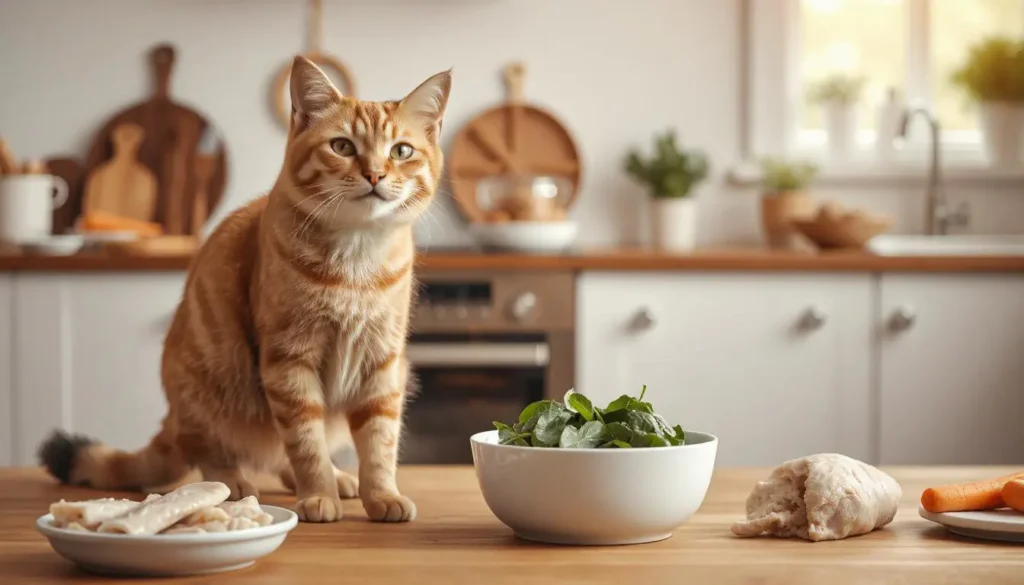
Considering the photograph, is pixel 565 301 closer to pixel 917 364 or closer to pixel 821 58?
pixel 917 364

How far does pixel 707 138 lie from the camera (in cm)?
351

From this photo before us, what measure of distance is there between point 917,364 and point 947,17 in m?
1.26

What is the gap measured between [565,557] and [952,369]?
85.5 inches

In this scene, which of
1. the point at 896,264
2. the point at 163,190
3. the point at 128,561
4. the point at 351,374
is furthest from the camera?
the point at 163,190

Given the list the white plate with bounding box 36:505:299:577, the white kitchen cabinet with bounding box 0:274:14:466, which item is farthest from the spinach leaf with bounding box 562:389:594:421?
the white kitchen cabinet with bounding box 0:274:14:466

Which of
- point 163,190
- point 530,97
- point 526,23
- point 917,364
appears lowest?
point 917,364

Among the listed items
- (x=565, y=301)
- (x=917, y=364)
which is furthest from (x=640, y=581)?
(x=917, y=364)

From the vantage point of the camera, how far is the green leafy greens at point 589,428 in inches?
38.9

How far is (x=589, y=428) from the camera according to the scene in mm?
999

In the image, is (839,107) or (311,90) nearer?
(311,90)

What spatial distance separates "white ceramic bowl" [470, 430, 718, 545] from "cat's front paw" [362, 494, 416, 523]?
0.15 meters

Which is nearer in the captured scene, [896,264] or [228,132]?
[896,264]

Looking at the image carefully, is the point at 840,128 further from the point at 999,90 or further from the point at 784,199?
the point at 999,90

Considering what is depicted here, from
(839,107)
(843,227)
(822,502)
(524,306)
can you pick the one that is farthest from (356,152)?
(839,107)
